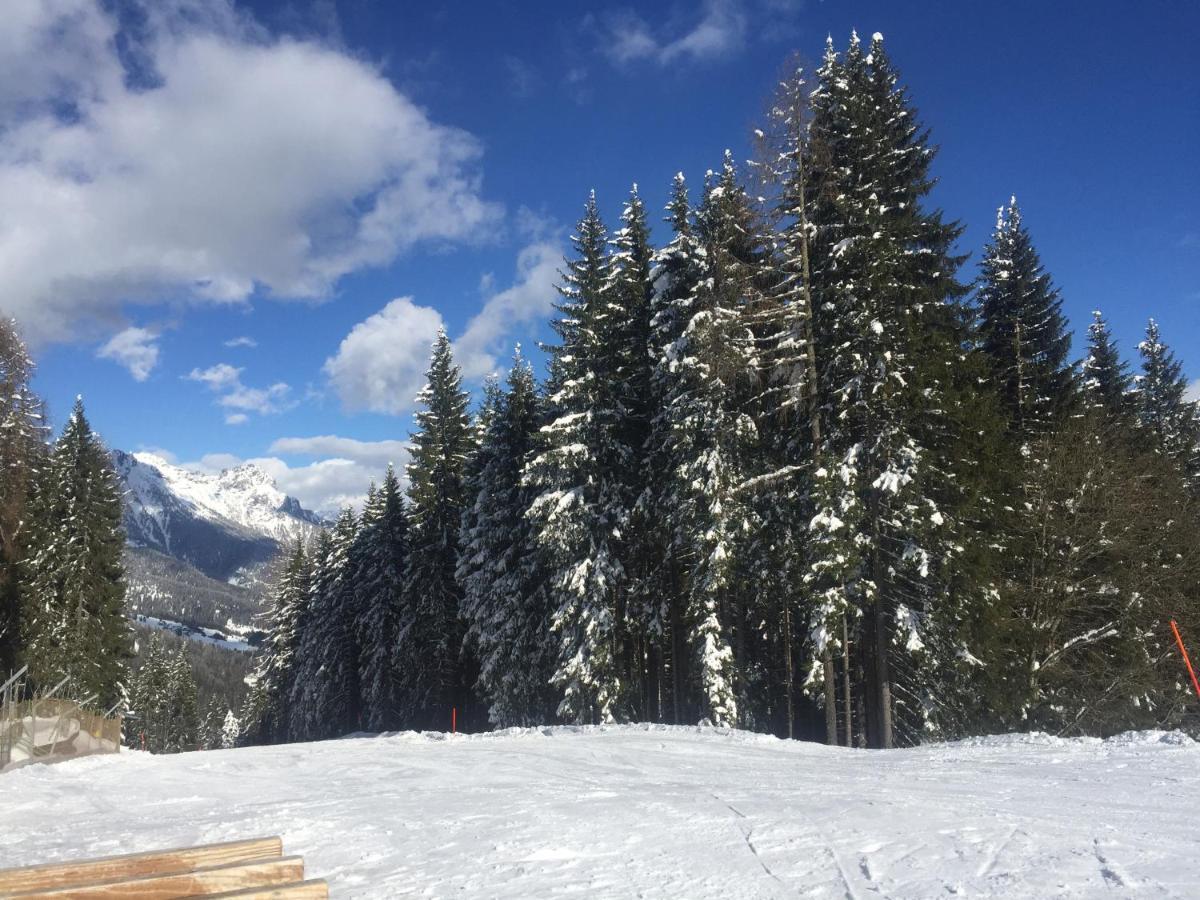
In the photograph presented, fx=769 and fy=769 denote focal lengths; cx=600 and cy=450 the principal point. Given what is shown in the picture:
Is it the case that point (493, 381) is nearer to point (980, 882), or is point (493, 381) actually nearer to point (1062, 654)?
point (1062, 654)

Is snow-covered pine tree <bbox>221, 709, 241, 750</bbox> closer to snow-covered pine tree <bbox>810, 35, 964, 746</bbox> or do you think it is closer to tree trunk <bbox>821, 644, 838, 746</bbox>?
tree trunk <bbox>821, 644, 838, 746</bbox>

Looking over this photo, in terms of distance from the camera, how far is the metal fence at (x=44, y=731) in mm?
15875

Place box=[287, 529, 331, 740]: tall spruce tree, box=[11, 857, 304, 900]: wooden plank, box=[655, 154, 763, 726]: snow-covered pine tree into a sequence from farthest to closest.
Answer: box=[287, 529, 331, 740]: tall spruce tree
box=[655, 154, 763, 726]: snow-covered pine tree
box=[11, 857, 304, 900]: wooden plank

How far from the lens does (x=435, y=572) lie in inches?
1342

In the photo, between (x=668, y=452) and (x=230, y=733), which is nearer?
(x=668, y=452)

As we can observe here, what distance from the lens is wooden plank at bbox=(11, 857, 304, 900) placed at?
4.40 metres

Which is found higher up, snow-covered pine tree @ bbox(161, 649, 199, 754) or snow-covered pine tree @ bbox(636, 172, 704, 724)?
snow-covered pine tree @ bbox(636, 172, 704, 724)

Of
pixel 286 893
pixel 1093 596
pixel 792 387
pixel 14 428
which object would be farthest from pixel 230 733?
pixel 286 893

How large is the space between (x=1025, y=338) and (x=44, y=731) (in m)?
29.8

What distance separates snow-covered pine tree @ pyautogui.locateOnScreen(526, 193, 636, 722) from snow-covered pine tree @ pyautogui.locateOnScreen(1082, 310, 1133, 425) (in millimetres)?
18590

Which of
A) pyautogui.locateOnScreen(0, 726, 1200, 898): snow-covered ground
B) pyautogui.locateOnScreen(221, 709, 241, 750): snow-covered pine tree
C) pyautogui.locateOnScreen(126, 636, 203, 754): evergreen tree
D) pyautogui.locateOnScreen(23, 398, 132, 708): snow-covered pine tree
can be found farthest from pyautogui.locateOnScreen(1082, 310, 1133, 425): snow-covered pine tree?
pyautogui.locateOnScreen(221, 709, 241, 750): snow-covered pine tree

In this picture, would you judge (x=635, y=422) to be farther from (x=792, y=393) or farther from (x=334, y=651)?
(x=334, y=651)

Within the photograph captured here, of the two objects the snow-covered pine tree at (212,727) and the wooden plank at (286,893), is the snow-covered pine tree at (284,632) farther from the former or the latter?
the wooden plank at (286,893)

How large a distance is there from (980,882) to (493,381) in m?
31.4
